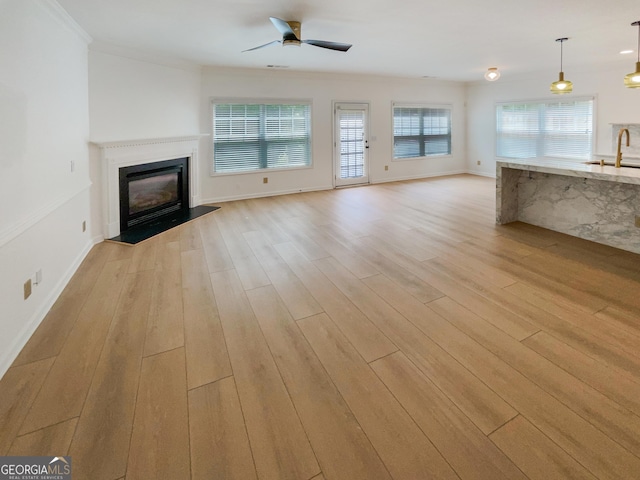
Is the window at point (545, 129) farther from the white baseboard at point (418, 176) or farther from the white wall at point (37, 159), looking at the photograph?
the white wall at point (37, 159)

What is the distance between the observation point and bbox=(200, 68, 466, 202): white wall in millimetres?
6465

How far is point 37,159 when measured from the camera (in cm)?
264

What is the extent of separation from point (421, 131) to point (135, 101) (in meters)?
6.78

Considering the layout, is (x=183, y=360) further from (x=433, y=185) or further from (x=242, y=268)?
(x=433, y=185)

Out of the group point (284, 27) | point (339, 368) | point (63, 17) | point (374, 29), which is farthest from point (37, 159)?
point (374, 29)

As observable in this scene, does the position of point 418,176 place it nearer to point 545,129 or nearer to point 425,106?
point 425,106

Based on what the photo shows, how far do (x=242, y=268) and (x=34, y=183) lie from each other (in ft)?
5.86

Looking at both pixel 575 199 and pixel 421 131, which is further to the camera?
pixel 421 131

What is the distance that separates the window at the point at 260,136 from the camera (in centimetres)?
656

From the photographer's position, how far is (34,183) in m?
2.58

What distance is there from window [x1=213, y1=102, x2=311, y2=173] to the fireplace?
90 cm

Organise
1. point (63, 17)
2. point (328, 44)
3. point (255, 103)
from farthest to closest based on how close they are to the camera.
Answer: point (255, 103) < point (328, 44) < point (63, 17)

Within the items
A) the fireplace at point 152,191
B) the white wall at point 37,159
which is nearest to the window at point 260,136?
the fireplace at point 152,191

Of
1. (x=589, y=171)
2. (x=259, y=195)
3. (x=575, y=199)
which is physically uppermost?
(x=589, y=171)
